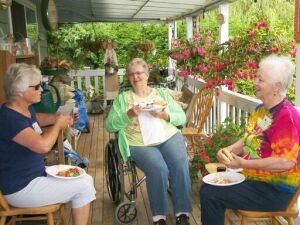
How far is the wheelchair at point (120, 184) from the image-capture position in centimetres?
270

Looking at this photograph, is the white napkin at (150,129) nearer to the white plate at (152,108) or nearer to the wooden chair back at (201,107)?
the white plate at (152,108)

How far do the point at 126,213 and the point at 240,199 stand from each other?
1.02 m

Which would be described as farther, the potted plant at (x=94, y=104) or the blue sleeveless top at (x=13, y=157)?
the potted plant at (x=94, y=104)

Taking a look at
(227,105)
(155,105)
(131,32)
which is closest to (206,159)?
(155,105)

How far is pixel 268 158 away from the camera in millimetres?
1787

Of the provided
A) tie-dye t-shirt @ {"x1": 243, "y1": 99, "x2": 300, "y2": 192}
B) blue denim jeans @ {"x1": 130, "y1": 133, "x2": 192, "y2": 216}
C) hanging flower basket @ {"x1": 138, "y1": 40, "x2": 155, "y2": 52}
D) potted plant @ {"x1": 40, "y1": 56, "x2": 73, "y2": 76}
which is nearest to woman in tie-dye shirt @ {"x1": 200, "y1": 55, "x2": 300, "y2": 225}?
tie-dye t-shirt @ {"x1": 243, "y1": 99, "x2": 300, "y2": 192}

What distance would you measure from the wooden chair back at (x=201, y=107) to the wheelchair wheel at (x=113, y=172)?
995mm

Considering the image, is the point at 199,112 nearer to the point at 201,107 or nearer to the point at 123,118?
the point at 201,107

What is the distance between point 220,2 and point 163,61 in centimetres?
334

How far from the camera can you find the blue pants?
6.24ft

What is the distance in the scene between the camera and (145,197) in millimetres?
3281

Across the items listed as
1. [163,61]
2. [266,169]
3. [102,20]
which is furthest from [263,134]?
[102,20]

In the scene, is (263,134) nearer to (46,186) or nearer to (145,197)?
(46,186)

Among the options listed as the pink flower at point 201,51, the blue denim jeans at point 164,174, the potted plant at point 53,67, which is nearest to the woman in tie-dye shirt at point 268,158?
the blue denim jeans at point 164,174
